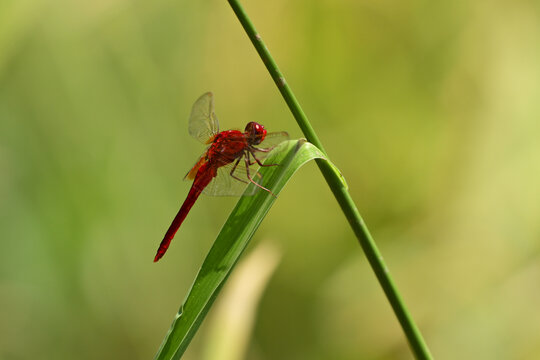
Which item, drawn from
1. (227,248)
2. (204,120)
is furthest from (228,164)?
(227,248)

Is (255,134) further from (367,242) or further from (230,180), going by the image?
(367,242)

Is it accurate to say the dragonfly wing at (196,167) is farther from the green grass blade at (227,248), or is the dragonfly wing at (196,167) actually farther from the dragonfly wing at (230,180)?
the green grass blade at (227,248)

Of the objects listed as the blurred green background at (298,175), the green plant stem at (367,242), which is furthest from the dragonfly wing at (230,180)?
the blurred green background at (298,175)

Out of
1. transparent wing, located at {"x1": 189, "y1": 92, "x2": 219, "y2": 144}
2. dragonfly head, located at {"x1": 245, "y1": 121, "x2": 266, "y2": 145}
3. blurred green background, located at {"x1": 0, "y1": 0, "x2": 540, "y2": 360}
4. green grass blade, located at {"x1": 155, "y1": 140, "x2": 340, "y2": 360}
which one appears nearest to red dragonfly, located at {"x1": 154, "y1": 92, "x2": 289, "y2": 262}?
dragonfly head, located at {"x1": 245, "y1": 121, "x2": 266, "y2": 145}

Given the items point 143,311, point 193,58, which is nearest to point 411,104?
point 193,58

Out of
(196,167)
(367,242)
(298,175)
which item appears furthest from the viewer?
(298,175)

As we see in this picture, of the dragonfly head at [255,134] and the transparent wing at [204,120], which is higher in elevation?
the transparent wing at [204,120]

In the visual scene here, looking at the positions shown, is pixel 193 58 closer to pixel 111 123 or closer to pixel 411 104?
pixel 111 123
